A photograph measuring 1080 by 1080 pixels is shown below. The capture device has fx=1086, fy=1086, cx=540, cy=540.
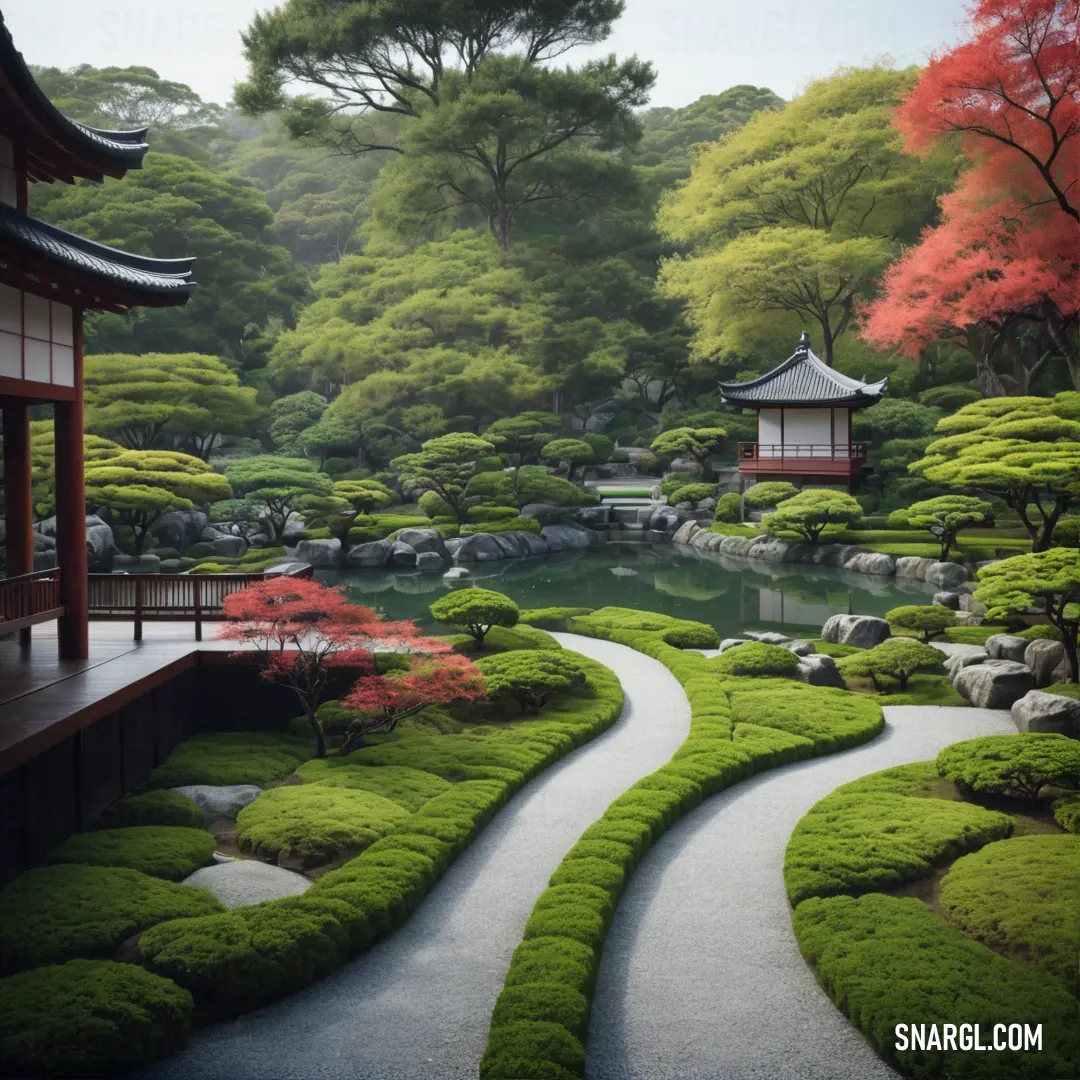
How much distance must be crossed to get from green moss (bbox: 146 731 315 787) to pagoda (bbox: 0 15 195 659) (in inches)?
71.9

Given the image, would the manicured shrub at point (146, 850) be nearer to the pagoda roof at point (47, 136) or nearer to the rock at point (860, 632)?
the pagoda roof at point (47, 136)

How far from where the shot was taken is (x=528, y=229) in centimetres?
5050

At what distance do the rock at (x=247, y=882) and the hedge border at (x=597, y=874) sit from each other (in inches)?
84.7

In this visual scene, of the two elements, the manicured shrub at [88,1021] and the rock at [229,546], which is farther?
the rock at [229,546]

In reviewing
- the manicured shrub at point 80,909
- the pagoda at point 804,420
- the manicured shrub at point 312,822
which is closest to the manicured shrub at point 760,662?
the manicured shrub at point 312,822

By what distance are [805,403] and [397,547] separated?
49.1ft

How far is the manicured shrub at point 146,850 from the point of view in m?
9.31

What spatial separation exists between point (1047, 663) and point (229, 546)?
77.2 feet

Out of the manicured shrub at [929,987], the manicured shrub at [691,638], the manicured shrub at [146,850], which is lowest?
the manicured shrub at [929,987]

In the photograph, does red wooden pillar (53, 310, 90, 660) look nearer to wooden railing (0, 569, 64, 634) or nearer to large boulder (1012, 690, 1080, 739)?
wooden railing (0, 569, 64, 634)

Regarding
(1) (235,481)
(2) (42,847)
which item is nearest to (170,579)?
(2) (42,847)

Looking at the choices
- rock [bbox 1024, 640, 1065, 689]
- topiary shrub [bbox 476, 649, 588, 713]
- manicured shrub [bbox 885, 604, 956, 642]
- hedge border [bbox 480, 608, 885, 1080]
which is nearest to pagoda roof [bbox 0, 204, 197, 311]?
topiary shrub [bbox 476, 649, 588, 713]

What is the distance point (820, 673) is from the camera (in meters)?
16.4

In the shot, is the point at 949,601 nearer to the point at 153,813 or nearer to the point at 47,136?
the point at 153,813
